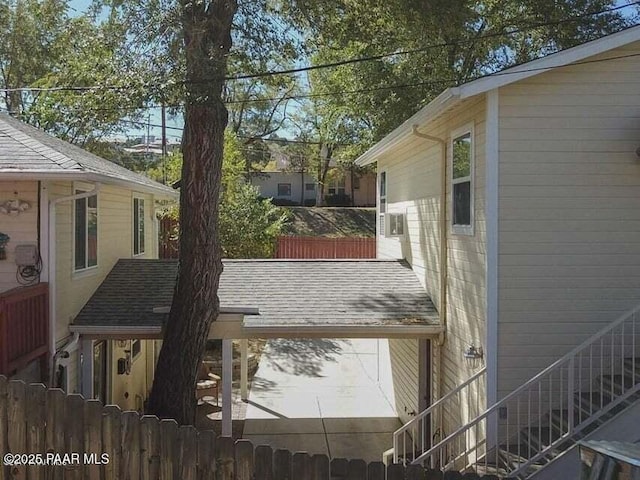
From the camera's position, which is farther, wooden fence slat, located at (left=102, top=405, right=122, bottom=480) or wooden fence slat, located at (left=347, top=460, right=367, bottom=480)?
wooden fence slat, located at (left=102, top=405, right=122, bottom=480)

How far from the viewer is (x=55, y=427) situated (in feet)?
16.2

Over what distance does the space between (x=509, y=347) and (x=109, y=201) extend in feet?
24.6

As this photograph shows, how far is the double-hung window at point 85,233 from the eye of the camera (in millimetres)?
8941

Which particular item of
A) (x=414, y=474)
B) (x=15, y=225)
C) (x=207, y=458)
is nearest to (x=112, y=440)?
(x=207, y=458)

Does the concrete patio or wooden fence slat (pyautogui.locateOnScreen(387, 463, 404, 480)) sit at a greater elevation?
wooden fence slat (pyautogui.locateOnScreen(387, 463, 404, 480))

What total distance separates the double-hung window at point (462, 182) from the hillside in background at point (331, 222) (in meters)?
22.1

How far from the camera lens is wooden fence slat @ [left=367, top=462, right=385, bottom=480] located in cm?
465

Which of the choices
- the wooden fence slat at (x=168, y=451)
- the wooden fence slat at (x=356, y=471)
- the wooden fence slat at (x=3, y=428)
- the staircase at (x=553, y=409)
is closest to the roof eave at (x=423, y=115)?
the staircase at (x=553, y=409)

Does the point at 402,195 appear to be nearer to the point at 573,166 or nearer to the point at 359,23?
the point at 359,23

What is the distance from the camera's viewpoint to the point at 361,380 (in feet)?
48.0

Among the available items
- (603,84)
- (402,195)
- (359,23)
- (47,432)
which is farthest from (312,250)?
(47,432)

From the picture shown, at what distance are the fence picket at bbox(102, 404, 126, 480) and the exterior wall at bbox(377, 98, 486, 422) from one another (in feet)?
13.8

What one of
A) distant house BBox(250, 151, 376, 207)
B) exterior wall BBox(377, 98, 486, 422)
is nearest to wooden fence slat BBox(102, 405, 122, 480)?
exterior wall BBox(377, 98, 486, 422)

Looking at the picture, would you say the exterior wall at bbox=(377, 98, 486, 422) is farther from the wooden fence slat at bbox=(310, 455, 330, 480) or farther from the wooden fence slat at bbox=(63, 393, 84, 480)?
the wooden fence slat at bbox=(63, 393, 84, 480)
